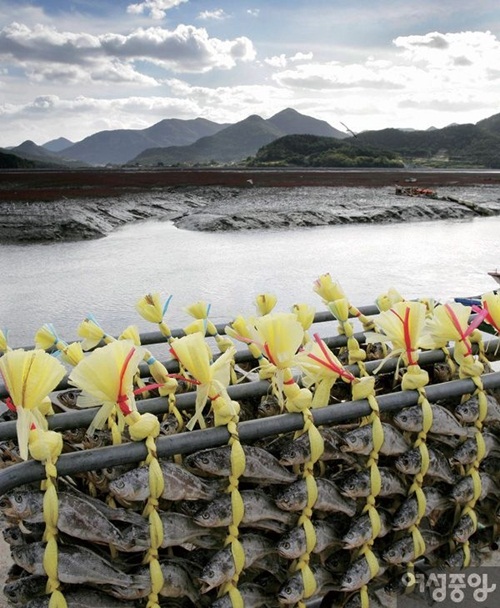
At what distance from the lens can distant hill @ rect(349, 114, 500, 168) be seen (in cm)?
8381

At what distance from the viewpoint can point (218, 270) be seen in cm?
1050

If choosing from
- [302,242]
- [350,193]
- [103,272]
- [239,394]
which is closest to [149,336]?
[239,394]

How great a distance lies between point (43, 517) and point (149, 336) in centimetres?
116

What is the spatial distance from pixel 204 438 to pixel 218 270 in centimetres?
905

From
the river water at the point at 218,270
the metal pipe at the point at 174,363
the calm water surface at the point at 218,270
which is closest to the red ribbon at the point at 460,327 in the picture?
the metal pipe at the point at 174,363

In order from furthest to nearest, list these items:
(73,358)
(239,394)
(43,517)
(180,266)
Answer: (180,266)
(73,358)
(239,394)
(43,517)

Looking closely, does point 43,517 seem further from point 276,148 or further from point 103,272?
point 276,148

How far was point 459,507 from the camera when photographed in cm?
202

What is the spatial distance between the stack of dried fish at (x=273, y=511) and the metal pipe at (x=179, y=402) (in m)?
0.03

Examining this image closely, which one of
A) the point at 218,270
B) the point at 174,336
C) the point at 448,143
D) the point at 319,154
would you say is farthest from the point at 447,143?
the point at 174,336

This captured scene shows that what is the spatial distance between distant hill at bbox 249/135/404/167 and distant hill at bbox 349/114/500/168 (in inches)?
462

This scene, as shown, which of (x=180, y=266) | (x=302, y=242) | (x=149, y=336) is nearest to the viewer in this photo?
(x=149, y=336)

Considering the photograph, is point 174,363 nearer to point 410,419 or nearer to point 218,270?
point 410,419

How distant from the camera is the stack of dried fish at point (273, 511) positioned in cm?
146
